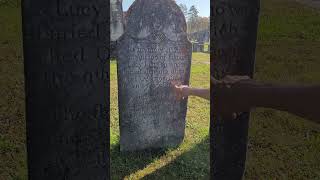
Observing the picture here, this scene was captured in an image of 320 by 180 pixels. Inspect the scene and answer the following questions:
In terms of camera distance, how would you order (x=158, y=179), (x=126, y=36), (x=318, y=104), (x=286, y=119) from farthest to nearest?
1. (x=286, y=119)
2. (x=126, y=36)
3. (x=158, y=179)
4. (x=318, y=104)

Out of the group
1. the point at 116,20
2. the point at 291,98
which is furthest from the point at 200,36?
A: the point at 291,98

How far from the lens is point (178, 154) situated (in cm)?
556

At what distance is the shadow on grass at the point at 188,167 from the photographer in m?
4.98

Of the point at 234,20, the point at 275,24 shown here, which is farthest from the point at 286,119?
the point at 275,24

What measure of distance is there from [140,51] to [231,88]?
3139mm

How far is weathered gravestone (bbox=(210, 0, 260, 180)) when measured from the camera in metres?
3.04

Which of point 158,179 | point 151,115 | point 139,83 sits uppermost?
point 139,83

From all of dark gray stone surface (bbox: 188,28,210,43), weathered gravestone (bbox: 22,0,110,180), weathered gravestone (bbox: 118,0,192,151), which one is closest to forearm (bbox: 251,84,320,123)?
weathered gravestone (bbox: 22,0,110,180)

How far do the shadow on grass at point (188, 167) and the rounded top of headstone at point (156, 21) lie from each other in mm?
1566

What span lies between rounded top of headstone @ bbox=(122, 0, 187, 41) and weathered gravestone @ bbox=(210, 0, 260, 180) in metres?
2.45

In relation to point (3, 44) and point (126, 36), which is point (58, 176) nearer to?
point (126, 36)

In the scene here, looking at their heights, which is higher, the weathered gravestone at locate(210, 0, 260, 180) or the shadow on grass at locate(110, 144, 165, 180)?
the weathered gravestone at locate(210, 0, 260, 180)

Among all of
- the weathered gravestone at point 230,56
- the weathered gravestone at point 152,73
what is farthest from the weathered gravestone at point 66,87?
the weathered gravestone at point 152,73

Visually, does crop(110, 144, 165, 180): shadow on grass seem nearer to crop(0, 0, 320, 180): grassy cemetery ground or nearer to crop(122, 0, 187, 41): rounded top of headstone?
crop(0, 0, 320, 180): grassy cemetery ground
